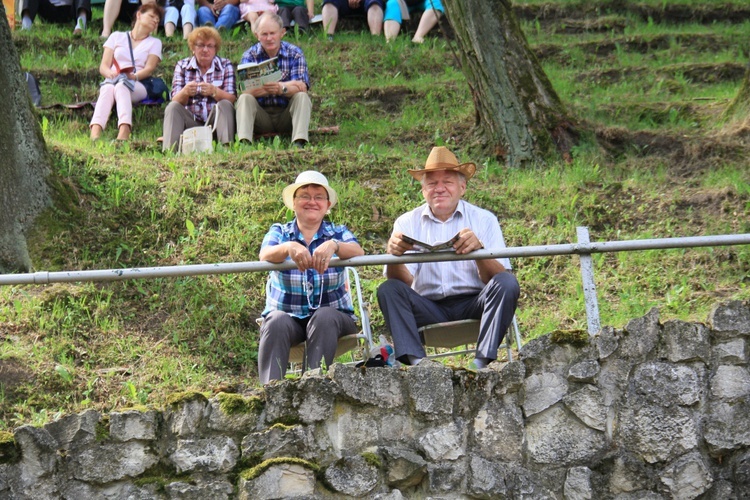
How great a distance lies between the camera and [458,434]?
5.68 meters

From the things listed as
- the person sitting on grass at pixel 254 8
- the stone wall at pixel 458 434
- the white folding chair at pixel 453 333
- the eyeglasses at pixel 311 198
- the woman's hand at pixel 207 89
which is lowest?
the stone wall at pixel 458 434

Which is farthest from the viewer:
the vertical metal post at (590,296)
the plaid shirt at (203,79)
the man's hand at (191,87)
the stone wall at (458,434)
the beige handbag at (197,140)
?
the plaid shirt at (203,79)

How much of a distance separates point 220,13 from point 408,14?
2.19m

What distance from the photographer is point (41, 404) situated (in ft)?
22.7

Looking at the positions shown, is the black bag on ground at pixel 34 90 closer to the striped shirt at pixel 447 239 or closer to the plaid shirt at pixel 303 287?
the plaid shirt at pixel 303 287

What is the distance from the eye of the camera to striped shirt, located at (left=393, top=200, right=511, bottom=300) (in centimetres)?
655

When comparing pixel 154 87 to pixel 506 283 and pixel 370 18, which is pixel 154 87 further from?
pixel 506 283

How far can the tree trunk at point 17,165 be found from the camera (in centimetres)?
801

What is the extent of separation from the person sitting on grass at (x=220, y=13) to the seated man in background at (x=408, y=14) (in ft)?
Answer: 5.75

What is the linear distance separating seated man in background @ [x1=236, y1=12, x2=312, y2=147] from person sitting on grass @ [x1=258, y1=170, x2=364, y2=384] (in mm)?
3327

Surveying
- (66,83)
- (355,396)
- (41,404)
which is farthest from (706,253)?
(66,83)

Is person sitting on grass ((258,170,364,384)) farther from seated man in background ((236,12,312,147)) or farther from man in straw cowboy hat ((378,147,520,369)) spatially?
seated man in background ((236,12,312,147))

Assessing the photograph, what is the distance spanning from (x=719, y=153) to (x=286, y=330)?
5198 millimetres

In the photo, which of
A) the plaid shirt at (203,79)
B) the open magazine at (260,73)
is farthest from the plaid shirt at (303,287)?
the plaid shirt at (203,79)
